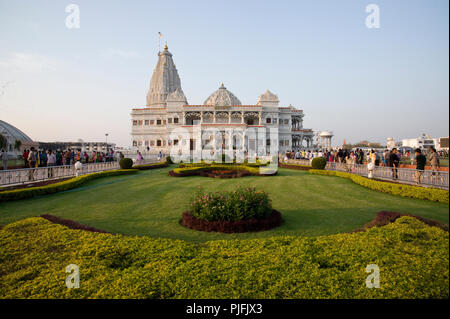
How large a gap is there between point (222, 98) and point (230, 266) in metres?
49.3

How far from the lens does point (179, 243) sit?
14.1ft

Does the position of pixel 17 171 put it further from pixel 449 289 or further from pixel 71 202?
pixel 449 289

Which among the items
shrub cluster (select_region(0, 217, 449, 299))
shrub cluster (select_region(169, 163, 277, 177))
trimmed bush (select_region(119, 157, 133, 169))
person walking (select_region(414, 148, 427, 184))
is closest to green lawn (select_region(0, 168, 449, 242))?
shrub cluster (select_region(0, 217, 449, 299))

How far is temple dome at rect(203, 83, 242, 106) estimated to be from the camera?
49713 millimetres

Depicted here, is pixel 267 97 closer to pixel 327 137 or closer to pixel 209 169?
pixel 327 137

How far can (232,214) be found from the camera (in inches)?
232

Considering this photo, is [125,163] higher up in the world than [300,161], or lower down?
higher up

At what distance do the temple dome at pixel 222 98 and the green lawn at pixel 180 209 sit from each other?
40.7 m

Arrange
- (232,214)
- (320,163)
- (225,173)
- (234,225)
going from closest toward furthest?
(234,225) < (232,214) < (225,173) < (320,163)

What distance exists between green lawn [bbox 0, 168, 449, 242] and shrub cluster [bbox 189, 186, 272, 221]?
1.62 ft

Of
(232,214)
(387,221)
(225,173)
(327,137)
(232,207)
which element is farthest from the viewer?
(327,137)

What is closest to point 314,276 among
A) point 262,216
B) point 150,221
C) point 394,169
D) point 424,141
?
point 262,216

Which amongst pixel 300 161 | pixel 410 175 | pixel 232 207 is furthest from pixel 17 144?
pixel 410 175

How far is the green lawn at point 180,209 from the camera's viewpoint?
577 centimetres
